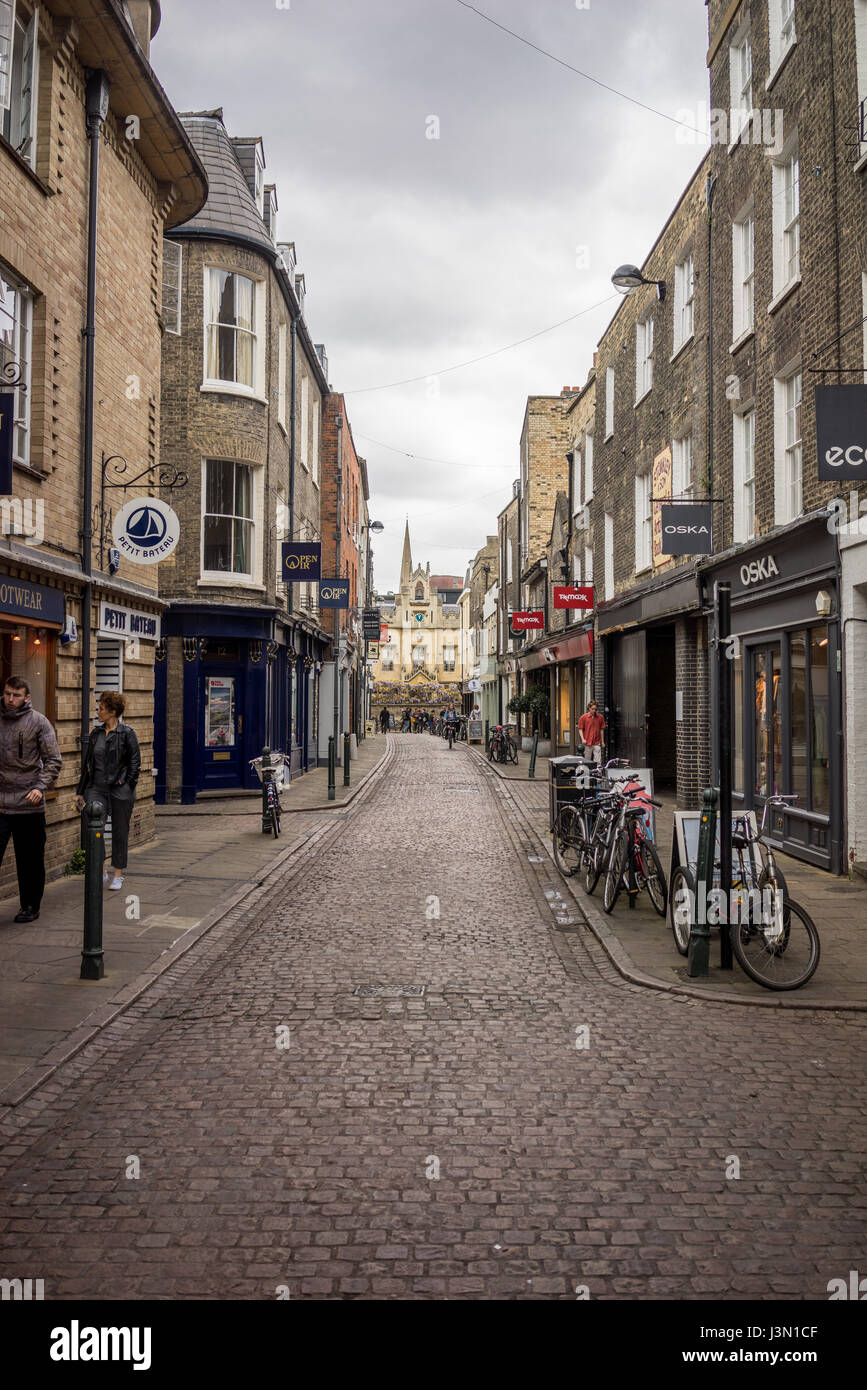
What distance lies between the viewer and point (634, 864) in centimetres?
891

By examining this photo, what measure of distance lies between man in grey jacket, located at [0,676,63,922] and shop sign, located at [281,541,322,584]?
1146 cm

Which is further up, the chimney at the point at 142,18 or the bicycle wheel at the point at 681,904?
the chimney at the point at 142,18

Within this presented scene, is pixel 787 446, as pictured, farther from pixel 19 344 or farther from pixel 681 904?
pixel 19 344

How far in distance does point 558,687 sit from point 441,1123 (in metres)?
28.3

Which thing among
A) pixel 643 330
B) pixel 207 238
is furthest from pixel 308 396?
pixel 643 330

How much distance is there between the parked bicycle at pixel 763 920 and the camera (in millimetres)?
6492

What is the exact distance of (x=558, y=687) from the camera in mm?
32250

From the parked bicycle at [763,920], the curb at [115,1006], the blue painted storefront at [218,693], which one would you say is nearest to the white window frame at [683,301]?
the blue painted storefront at [218,693]

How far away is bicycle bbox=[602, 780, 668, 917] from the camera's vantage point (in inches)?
344

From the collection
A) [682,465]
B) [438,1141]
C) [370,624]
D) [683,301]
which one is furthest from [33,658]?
[370,624]

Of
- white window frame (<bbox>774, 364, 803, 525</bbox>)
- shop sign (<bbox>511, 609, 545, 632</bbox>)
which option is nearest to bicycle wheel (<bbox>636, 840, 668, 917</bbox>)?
white window frame (<bbox>774, 364, 803, 525</bbox>)

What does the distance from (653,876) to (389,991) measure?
3.36 metres

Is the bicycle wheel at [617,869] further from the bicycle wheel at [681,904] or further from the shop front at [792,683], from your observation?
the shop front at [792,683]

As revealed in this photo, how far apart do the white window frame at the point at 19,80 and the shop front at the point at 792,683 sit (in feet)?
29.8
